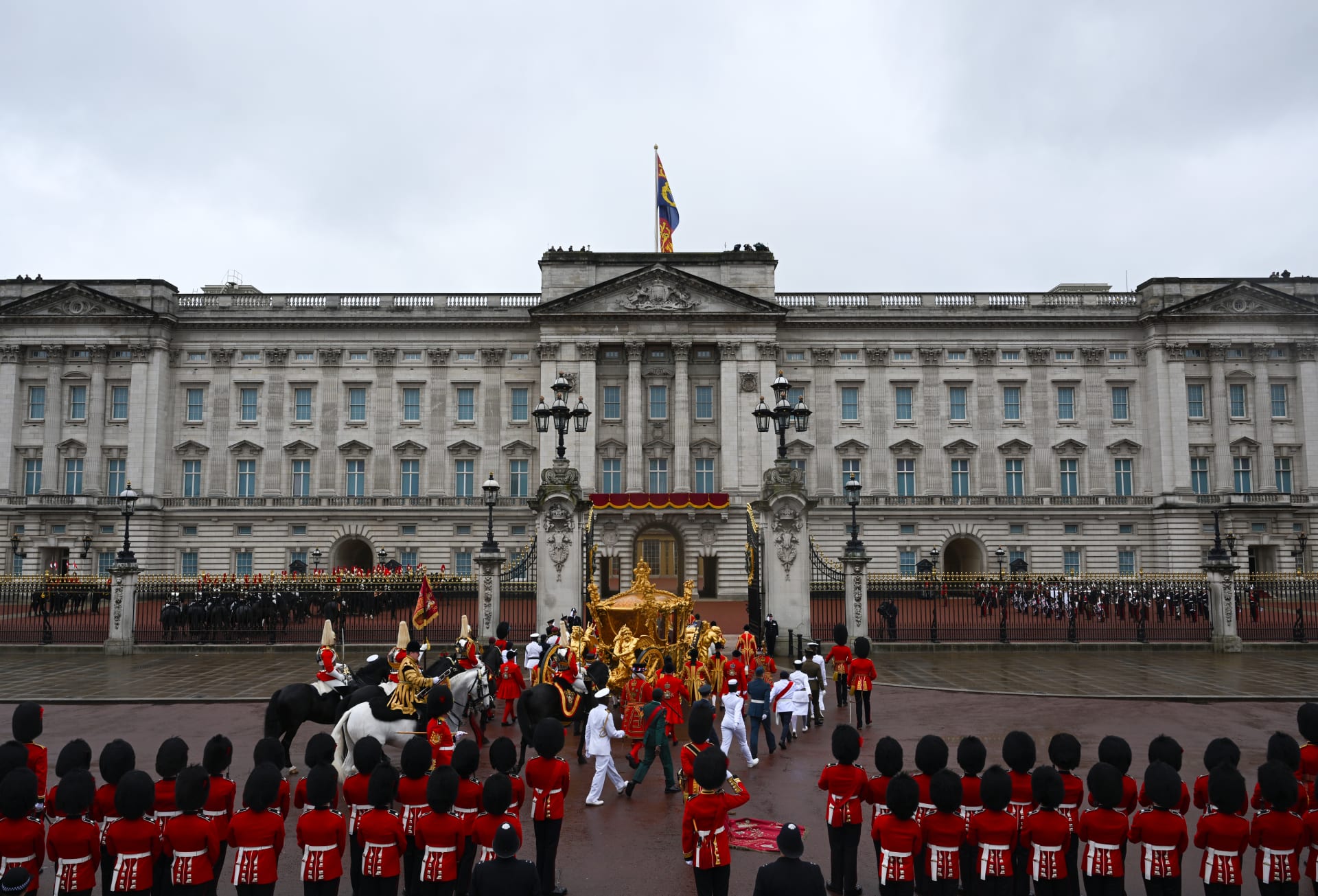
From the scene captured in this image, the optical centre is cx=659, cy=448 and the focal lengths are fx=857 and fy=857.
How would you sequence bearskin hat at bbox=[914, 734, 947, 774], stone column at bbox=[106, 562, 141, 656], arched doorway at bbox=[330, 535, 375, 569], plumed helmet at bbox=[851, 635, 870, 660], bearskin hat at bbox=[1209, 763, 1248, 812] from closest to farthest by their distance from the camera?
bearskin hat at bbox=[1209, 763, 1248, 812] < bearskin hat at bbox=[914, 734, 947, 774] < plumed helmet at bbox=[851, 635, 870, 660] < stone column at bbox=[106, 562, 141, 656] < arched doorway at bbox=[330, 535, 375, 569]

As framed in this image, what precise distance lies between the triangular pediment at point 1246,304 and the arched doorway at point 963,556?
57.3ft

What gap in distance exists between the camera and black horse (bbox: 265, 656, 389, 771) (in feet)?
35.8

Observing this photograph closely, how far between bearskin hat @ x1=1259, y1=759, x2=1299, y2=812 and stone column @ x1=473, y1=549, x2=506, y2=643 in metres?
18.3

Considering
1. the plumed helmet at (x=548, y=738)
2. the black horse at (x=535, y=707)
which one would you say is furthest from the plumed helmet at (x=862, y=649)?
the plumed helmet at (x=548, y=738)

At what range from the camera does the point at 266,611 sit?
1157 inches

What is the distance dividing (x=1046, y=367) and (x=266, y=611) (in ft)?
146

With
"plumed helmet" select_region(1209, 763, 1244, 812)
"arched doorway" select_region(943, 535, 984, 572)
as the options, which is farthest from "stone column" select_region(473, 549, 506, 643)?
"arched doorway" select_region(943, 535, 984, 572)

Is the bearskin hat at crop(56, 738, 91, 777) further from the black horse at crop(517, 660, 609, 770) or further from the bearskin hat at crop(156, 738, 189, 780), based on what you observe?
the black horse at crop(517, 660, 609, 770)

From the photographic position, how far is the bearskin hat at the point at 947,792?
22.8 ft

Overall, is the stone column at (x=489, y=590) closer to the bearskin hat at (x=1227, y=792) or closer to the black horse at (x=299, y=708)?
the black horse at (x=299, y=708)

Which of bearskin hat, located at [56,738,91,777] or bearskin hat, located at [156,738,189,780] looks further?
bearskin hat, located at [56,738,91,777]

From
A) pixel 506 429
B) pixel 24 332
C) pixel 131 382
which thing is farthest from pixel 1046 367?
pixel 24 332

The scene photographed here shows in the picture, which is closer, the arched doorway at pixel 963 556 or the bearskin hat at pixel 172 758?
the bearskin hat at pixel 172 758

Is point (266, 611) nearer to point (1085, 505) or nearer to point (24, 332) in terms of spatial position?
point (24, 332)
